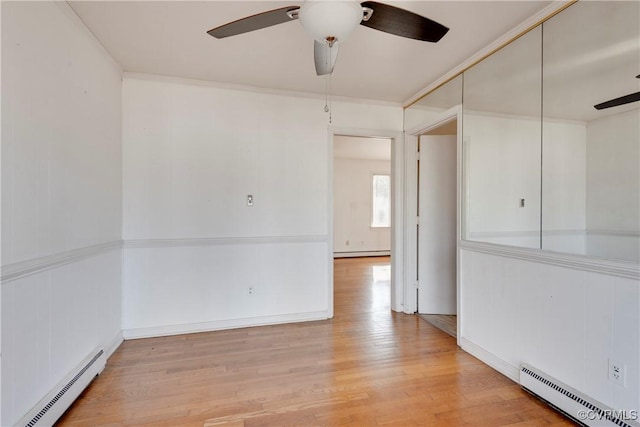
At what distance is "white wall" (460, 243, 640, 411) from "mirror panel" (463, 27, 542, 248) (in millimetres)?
203

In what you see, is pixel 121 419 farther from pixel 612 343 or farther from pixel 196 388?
pixel 612 343

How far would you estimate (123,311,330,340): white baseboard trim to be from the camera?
2.77m

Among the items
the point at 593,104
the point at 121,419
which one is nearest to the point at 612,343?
the point at 593,104

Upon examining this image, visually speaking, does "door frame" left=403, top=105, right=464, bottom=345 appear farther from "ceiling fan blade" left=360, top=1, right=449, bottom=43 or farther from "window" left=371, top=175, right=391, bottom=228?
"window" left=371, top=175, right=391, bottom=228

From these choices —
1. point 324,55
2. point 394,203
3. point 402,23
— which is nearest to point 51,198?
point 324,55

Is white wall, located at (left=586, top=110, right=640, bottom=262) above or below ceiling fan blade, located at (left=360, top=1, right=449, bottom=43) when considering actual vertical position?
below

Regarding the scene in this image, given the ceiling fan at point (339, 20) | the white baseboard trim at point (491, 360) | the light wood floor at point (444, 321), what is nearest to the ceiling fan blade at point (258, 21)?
the ceiling fan at point (339, 20)

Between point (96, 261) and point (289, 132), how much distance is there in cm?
204

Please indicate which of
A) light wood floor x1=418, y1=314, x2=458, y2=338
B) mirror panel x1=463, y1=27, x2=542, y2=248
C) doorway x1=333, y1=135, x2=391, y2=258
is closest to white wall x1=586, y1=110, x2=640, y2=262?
mirror panel x1=463, y1=27, x2=542, y2=248

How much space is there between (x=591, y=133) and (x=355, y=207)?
229 inches

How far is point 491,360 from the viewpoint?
89.3 inches

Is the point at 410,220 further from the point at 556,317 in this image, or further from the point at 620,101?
the point at 620,101

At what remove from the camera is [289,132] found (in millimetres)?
3129

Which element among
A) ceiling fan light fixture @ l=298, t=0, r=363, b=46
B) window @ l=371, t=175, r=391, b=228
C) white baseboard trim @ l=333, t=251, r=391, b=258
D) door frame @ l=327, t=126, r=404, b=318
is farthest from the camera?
window @ l=371, t=175, r=391, b=228
